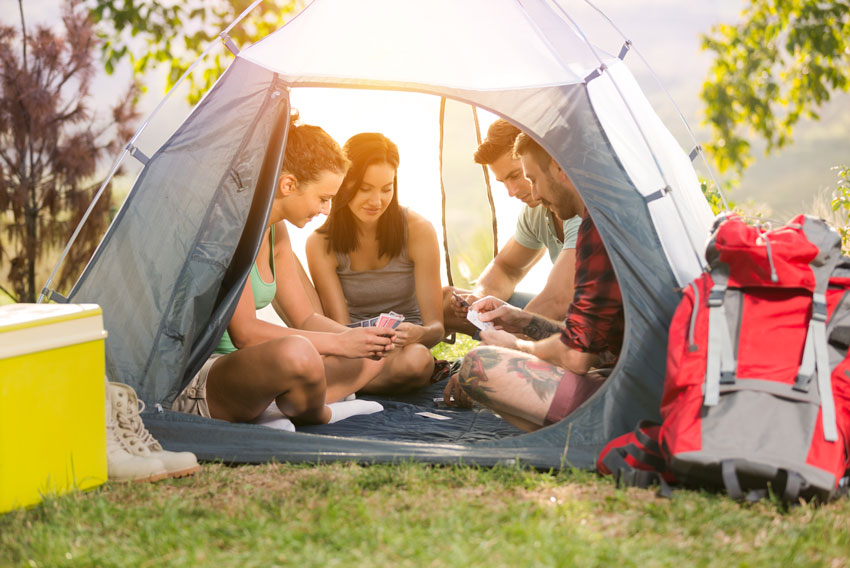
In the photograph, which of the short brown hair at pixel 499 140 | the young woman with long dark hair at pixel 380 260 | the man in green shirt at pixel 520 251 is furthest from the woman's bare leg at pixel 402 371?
the short brown hair at pixel 499 140

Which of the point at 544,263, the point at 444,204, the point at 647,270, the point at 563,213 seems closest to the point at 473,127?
the point at 444,204

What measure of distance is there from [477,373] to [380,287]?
4.47ft

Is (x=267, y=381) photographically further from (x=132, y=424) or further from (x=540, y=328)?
(x=540, y=328)

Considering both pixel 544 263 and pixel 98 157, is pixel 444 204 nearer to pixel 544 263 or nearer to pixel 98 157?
pixel 544 263

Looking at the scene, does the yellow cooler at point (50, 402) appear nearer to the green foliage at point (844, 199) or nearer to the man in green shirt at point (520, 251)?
the man in green shirt at point (520, 251)

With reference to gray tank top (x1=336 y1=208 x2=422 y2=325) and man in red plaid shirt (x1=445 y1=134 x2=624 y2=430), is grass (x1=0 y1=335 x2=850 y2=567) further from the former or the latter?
gray tank top (x1=336 y1=208 x2=422 y2=325)

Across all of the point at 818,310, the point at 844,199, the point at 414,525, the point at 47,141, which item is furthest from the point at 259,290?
the point at 47,141

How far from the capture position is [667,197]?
279cm

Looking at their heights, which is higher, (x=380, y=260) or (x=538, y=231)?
(x=538, y=231)

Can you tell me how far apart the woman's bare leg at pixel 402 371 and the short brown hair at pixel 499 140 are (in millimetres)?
926

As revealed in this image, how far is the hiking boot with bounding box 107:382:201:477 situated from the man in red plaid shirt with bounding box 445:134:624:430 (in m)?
0.95

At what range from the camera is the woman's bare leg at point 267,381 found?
2820 millimetres

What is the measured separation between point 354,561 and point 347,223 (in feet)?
7.64

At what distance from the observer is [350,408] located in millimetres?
3303
